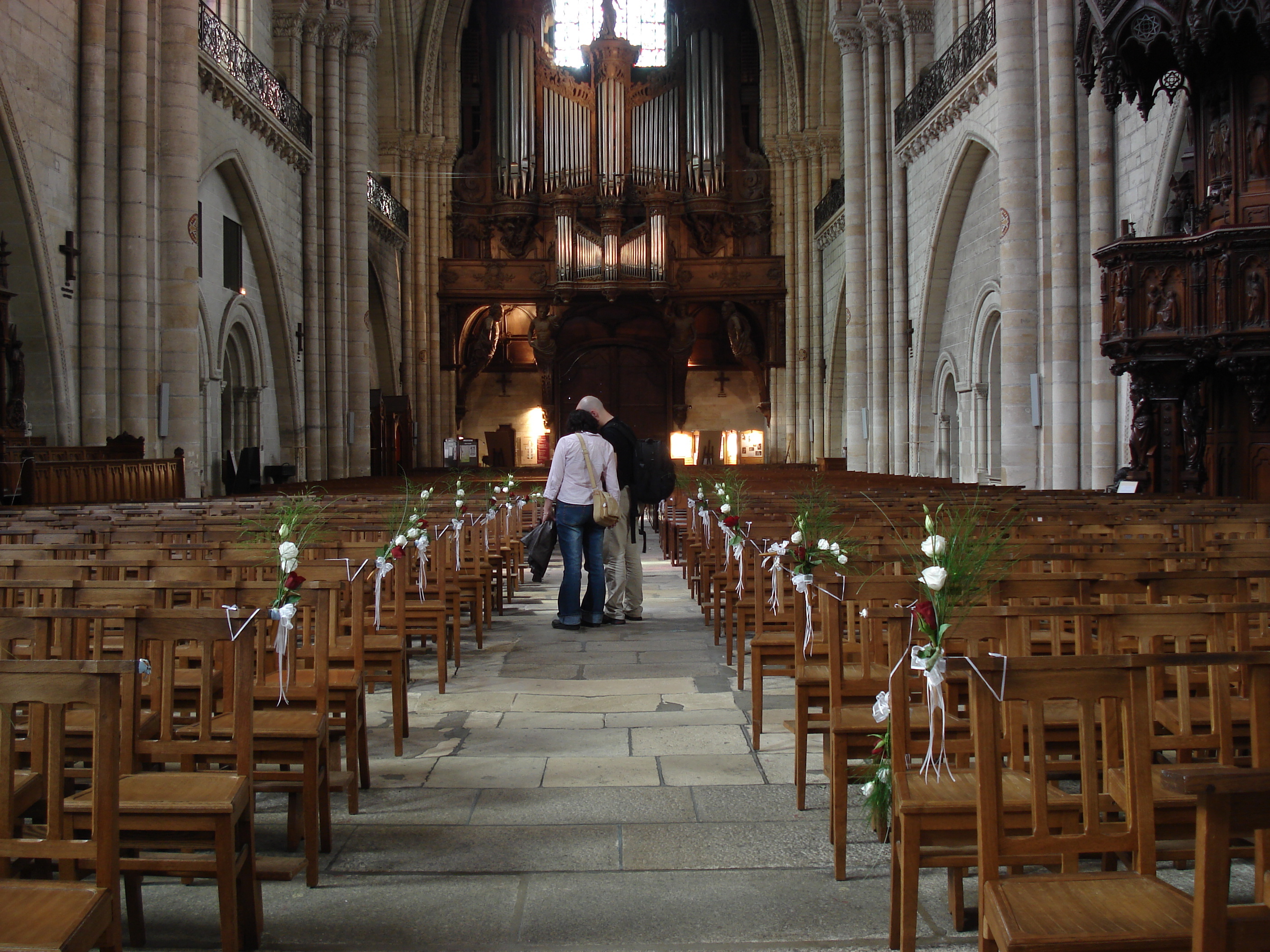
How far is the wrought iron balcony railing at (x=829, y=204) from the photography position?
80.1 ft

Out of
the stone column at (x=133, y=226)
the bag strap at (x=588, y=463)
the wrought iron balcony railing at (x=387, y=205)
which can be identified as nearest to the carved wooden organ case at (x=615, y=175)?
the wrought iron balcony railing at (x=387, y=205)

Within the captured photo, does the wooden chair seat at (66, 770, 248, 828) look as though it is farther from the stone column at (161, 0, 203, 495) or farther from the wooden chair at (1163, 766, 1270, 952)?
the stone column at (161, 0, 203, 495)

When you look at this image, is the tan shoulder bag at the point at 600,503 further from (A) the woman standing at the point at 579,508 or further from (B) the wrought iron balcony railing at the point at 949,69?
(B) the wrought iron balcony railing at the point at 949,69

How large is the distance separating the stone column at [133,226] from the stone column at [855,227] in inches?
501

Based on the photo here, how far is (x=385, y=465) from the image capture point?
78.9 ft

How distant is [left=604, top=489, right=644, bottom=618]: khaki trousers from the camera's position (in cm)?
855

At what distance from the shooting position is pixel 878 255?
2105cm

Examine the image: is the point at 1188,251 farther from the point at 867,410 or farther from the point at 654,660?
the point at 867,410

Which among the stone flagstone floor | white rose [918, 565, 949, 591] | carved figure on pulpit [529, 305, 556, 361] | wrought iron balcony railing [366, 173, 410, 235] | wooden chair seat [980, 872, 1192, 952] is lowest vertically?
the stone flagstone floor

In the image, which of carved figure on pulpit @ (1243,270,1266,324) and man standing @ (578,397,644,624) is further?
carved figure on pulpit @ (1243,270,1266,324)

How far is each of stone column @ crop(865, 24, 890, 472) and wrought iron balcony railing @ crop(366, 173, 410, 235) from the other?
31.0ft

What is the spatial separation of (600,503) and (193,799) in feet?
17.1

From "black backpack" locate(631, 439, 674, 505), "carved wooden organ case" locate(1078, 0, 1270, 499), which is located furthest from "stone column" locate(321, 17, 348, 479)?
"carved wooden organ case" locate(1078, 0, 1270, 499)

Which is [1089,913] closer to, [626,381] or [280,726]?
[280,726]
